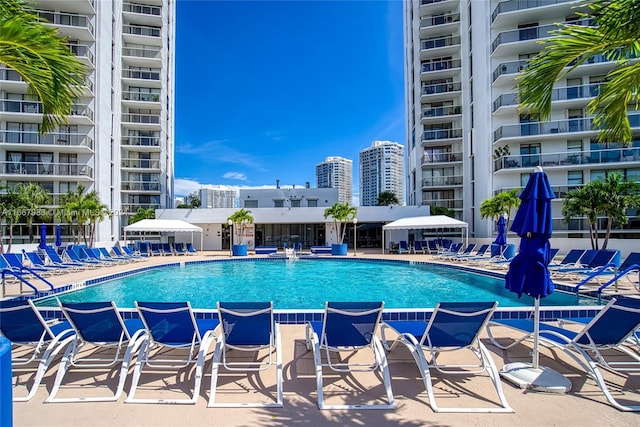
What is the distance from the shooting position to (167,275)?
1361 centimetres

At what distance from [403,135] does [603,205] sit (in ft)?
92.0

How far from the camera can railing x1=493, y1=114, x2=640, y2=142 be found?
22095 millimetres

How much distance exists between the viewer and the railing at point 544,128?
22095 mm

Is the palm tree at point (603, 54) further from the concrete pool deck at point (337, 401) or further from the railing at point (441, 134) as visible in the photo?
the railing at point (441, 134)

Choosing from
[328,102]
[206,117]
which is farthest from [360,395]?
[206,117]

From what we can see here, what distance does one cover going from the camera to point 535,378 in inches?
138

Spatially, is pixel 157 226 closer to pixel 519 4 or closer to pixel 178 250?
pixel 178 250

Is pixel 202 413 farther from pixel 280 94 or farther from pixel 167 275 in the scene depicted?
pixel 280 94

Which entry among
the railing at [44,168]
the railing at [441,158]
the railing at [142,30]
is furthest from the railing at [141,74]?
the railing at [441,158]

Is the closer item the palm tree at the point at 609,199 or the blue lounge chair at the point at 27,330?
the blue lounge chair at the point at 27,330

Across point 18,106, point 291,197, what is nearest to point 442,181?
point 291,197

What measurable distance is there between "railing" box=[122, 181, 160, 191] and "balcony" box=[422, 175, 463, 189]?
87.8 feet

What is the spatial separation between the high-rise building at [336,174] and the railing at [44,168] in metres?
63.9

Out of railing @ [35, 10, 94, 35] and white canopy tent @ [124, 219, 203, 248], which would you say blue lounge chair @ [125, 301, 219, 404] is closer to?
white canopy tent @ [124, 219, 203, 248]
